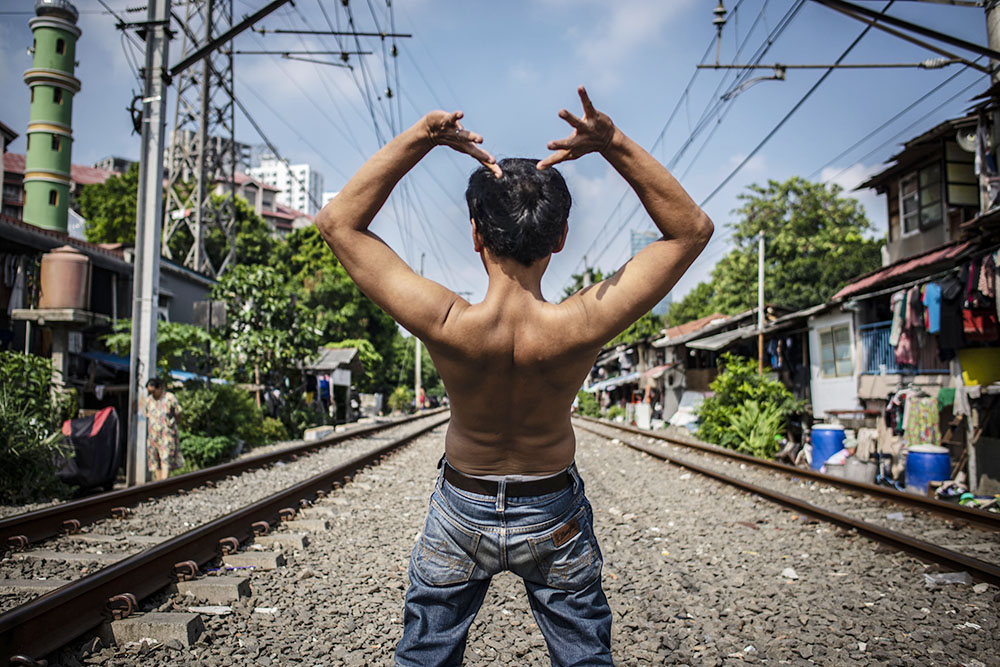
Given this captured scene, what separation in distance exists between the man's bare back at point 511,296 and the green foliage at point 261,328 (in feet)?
58.0

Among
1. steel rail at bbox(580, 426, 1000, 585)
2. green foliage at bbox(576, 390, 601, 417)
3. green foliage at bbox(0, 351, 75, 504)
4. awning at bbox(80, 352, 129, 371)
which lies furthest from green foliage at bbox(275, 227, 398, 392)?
steel rail at bbox(580, 426, 1000, 585)

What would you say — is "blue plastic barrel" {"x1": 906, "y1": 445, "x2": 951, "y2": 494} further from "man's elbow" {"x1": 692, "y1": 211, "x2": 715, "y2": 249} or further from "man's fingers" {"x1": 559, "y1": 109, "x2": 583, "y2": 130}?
"man's fingers" {"x1": 559, "y1": 109, "x2": 583, "y2": 130}

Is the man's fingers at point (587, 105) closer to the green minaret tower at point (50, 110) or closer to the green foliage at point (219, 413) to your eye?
the green foliage at point (219, 413)

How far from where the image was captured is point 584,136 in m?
1.59

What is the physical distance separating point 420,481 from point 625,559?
5.02 m

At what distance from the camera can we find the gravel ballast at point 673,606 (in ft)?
11.0

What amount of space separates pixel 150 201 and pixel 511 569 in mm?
10132

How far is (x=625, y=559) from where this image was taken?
5.33 meters

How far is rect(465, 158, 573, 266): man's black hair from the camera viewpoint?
1.69m

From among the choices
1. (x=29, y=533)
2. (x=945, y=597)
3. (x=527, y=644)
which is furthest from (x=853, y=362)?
(x=29, y=533)

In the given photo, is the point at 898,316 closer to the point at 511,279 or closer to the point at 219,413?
the point at 219,413

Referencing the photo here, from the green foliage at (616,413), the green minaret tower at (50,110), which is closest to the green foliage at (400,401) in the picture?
the green foliage at (616,413)

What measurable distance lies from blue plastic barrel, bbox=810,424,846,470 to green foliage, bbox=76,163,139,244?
115 feet

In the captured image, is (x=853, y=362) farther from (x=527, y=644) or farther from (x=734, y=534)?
(x=527, y=644)
